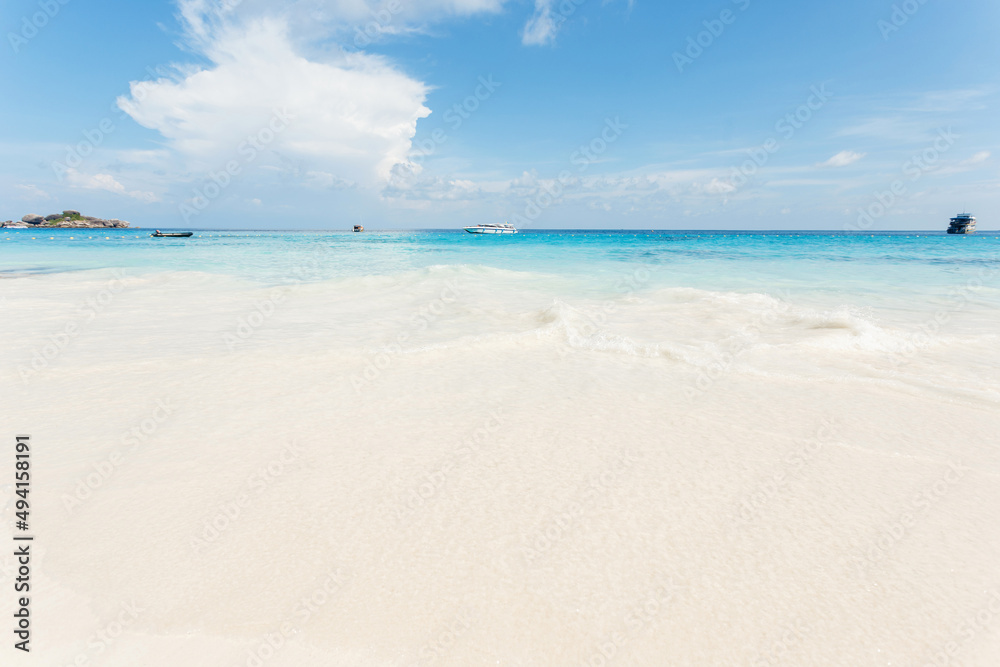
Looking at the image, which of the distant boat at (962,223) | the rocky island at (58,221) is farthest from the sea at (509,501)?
the rocky island at (58,221)

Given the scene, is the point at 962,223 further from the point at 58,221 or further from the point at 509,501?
the point at 58,221

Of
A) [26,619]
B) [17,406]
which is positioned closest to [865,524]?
[26,619]

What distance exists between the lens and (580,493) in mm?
4109

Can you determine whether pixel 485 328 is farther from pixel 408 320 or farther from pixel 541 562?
pixel 541 562

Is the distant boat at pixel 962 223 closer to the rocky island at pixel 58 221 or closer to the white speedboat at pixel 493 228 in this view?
the white speedboat at pixel 493 228

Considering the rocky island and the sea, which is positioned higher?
the rocky island

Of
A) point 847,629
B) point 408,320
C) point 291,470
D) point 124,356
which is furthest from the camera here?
point 408,320

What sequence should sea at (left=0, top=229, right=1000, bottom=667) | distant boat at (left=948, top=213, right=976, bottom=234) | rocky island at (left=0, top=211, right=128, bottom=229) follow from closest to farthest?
sea at (left=0, top=229, right=1000, bottom=667)
distant boat at (left=948, top=213, right=976, bottom=234)
rocky island at (left=0, top=211, right=128, bottom=229)

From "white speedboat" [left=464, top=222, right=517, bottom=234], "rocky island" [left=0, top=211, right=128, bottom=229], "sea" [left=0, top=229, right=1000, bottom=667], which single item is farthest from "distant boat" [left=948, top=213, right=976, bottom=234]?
"rocky island" [left=0, top=211, right=128, bottom=229]

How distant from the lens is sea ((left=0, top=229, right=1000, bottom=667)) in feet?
9.02

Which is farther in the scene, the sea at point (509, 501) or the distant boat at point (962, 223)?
the distant boat at point (962, 223)

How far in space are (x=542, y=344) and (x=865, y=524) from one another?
20.3 feet

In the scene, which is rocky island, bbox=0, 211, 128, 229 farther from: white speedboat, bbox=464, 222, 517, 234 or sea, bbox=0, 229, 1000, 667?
sea, bbox=0, 229, 1000, 667

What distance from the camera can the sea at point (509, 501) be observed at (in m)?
2.75
